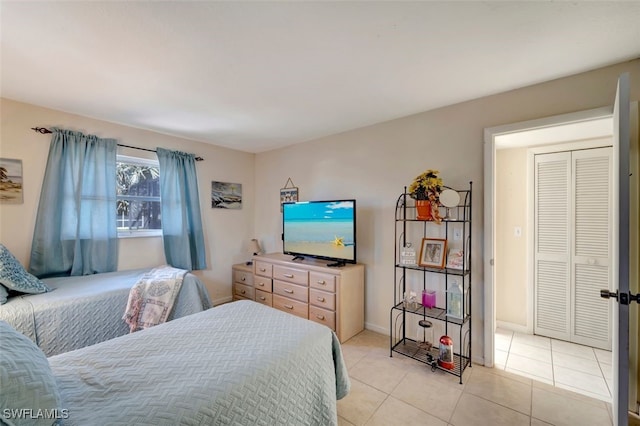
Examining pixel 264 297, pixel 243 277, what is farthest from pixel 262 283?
pixel 243 277

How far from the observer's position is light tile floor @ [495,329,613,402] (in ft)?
6.70

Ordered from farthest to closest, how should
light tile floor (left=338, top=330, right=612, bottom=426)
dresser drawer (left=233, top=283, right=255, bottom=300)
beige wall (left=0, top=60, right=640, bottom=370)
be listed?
dresser drawer (left=233, top=283, right=255, bottom=300) < beige wall (left=0, top=60, right=640, bottom=370) < light tile floor (left=338, top=330, right=612, bottom=426)

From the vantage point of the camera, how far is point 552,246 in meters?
2.84

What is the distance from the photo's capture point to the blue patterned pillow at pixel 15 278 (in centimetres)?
199

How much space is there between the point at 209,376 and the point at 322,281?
5.86 ft

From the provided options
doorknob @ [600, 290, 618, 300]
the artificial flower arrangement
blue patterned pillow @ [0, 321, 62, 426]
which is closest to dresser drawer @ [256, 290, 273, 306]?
the artificial flower arrangement

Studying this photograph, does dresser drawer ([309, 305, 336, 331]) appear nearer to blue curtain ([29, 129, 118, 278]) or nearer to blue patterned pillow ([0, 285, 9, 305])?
blue curtain ([29, 129, 118, 278])

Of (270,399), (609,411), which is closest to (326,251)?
(270,399)

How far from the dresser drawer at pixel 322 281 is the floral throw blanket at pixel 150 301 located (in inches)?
53.4

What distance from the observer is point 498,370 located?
2.24 m

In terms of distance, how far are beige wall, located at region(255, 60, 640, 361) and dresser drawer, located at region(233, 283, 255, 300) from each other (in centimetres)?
71

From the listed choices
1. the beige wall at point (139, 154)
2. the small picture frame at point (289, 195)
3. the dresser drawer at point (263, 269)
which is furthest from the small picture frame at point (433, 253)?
the beige wall at point (139, 154)

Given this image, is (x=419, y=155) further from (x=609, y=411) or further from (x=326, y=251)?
(x=609, y=411)

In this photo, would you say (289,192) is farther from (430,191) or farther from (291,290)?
(430,191)
